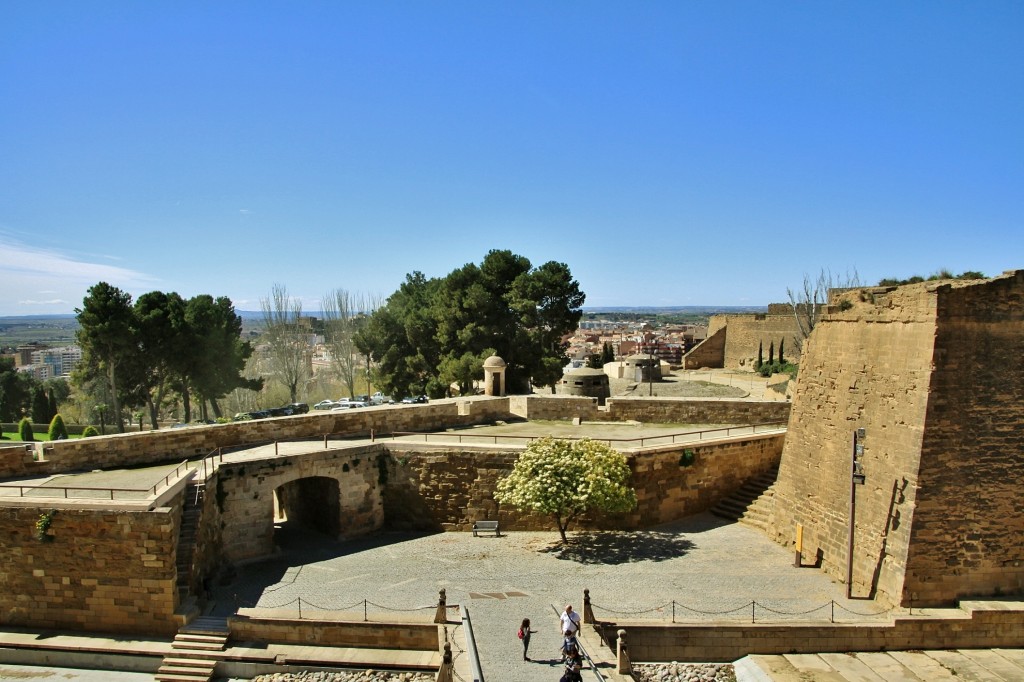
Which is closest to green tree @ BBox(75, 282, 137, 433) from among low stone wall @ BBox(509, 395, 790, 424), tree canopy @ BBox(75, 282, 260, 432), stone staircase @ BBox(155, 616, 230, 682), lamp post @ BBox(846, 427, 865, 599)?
tree canopy @ BBox(75, 282, 260, 432)

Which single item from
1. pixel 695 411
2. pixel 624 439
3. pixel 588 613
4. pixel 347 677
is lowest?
pixel 347 677

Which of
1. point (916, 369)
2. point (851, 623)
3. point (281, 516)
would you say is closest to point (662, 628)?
point (851, 623)

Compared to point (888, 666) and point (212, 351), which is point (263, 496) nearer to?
point (888, 666)

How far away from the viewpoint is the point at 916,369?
1157 centimetres

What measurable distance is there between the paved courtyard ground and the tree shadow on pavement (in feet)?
0.14

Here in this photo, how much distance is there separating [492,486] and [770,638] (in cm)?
703

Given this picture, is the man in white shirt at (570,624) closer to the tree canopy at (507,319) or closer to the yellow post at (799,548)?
the yellow post at (799,548)

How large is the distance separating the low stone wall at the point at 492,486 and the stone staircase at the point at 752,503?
1.38ft

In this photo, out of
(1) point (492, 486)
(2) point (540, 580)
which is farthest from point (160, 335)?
(2) point (540, 580)

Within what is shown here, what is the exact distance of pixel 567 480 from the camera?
13.9 meters

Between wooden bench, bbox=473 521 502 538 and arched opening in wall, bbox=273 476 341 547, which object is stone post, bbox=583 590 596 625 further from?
arched opening in wall, bbox=273 476 341 547

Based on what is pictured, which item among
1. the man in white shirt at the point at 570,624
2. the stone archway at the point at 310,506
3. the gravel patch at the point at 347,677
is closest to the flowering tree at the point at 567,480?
the stone archway at the point at 310,506

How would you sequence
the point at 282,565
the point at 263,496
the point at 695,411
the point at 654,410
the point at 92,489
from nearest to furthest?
the point at 92,489 < the point at 282,565 < the point at 263,496 < the point at 695,411 < the point at 654,410

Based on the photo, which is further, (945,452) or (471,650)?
(945,452)
